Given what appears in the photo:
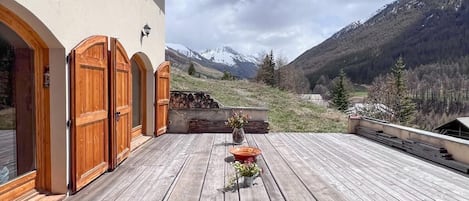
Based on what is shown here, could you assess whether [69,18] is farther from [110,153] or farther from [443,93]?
[443,93]

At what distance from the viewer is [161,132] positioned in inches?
325

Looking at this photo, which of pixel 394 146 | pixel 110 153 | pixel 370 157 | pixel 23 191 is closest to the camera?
pixel 23 191

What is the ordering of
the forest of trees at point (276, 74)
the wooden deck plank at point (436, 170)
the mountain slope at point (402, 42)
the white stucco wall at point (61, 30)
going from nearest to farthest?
the white stucco wall at point (61, 30) < the wooden deck plank at point (436, 170) < the forest of trees at point (276, 74) < the mountain slope at point (402, 42)

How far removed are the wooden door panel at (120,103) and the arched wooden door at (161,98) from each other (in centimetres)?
204

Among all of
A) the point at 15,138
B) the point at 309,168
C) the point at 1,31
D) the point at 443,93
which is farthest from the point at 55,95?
the point at 443,93

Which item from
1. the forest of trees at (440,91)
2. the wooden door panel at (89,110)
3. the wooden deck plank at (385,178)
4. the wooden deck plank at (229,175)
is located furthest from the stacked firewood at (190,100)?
the forest of trees at (440,91)

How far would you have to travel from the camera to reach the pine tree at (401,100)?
3023cm

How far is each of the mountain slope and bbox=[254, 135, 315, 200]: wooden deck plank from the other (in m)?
54.9

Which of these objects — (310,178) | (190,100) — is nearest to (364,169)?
(310,178)

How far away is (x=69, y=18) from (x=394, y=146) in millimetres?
6450

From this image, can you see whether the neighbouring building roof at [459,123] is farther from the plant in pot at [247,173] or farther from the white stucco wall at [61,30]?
the white stucco wall at [61,30]

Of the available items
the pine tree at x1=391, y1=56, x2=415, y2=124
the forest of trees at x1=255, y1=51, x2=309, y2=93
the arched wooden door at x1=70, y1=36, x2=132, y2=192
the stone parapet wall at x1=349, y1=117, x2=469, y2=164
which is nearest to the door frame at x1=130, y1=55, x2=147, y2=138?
the arched wooden door at x1=70, y1=36, x2=132, y2=192

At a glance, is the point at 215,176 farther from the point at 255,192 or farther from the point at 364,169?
the point at 364,169

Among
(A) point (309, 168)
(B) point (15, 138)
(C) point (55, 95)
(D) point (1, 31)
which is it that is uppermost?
(D) point (1, 31)
